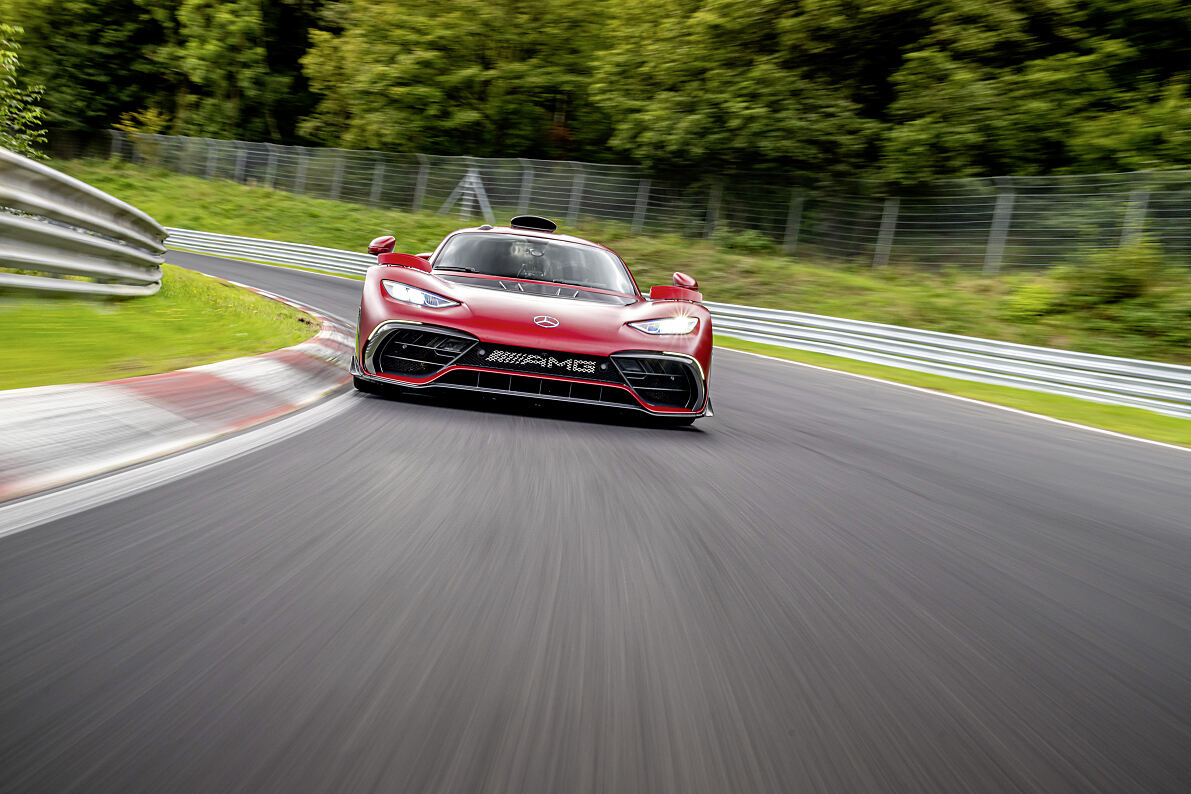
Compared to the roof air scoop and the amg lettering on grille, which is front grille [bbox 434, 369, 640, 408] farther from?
the roof air scoop

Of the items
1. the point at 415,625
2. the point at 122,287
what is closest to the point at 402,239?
the point at 122,287

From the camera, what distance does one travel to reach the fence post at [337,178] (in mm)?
35469

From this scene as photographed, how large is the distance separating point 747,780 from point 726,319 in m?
17.6

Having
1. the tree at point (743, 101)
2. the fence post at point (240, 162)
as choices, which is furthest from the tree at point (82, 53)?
the tree at point (743, 101)

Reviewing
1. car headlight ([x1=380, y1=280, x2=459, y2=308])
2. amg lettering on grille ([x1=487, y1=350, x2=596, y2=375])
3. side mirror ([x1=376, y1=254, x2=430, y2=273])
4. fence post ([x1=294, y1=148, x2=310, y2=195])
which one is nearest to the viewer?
amg lettering on grille ([x1=487, y1=350, x2=596, y2=375])

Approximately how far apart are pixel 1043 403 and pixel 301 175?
1178 inches

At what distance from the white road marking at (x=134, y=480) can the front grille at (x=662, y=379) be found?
67.0 inches

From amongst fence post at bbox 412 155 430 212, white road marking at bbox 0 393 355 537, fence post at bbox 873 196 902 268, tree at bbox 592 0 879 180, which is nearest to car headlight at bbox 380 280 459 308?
white road marking at bbox 0 393 355 537

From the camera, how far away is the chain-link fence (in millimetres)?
18156

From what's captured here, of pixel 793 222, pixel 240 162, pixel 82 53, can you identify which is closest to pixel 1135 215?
pixel 793 222

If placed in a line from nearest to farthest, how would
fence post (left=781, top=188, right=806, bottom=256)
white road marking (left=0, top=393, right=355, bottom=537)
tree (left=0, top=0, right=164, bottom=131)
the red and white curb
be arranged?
white road marking (left=0, top=393, right=355, bottom=537) → the red and white curb → fence post (left=781, top=188, right=806, bottom=256) → tree (left=0, top=0, right=164, bottom=131)

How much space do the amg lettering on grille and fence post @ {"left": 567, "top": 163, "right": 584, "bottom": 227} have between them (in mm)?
23075

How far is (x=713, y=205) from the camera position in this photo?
26.1 metres

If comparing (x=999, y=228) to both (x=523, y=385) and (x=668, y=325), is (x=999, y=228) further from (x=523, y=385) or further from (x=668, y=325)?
(x=523, y=385)
